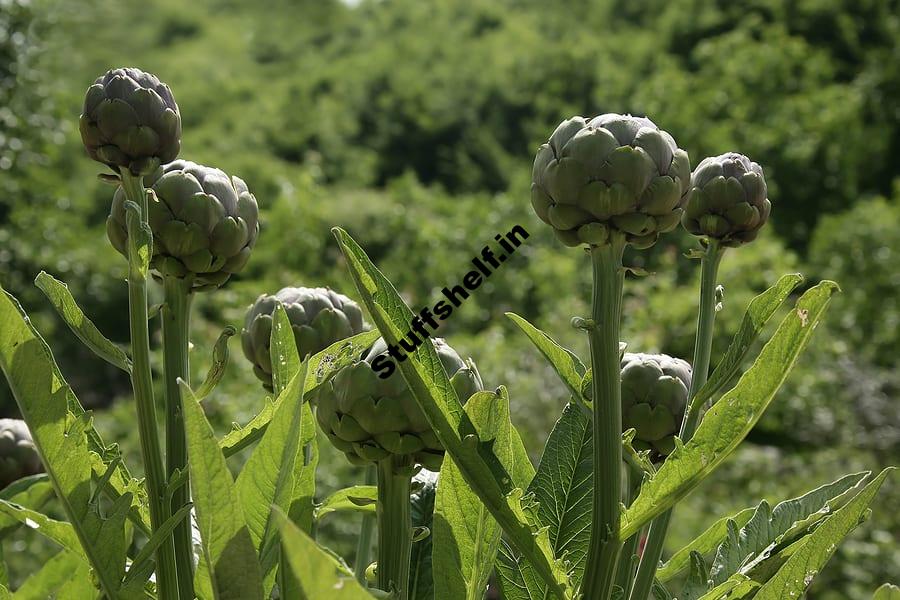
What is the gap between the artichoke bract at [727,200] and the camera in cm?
48

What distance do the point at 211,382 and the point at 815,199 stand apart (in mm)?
6450

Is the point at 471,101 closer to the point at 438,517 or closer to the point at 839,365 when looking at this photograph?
the point at 839,365

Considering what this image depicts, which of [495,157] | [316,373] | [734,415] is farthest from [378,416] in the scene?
[495,157]

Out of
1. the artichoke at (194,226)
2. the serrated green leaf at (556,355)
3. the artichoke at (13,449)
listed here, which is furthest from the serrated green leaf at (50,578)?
the serrated green leaf at (556,355)

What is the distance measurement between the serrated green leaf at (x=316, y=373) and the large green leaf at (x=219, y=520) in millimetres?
86

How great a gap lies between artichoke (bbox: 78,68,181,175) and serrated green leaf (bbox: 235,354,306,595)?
123 millimetres

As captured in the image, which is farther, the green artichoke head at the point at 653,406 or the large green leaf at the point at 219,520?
the green artichoke head at the point at 653,406

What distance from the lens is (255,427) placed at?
0.40m

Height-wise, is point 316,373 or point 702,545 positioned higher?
point 316,373

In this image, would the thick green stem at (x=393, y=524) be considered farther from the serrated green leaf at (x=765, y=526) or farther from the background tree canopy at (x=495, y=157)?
the background tree canopy at (x=495, y=157)

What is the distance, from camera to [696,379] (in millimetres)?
442

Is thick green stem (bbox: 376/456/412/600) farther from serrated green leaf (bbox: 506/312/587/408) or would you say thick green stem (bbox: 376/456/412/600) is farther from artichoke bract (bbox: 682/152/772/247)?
artichoke bract (bbox: 682/152/772/247)

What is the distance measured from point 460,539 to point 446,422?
7 centimetres

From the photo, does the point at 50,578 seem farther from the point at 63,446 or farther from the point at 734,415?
the point at 734,415
